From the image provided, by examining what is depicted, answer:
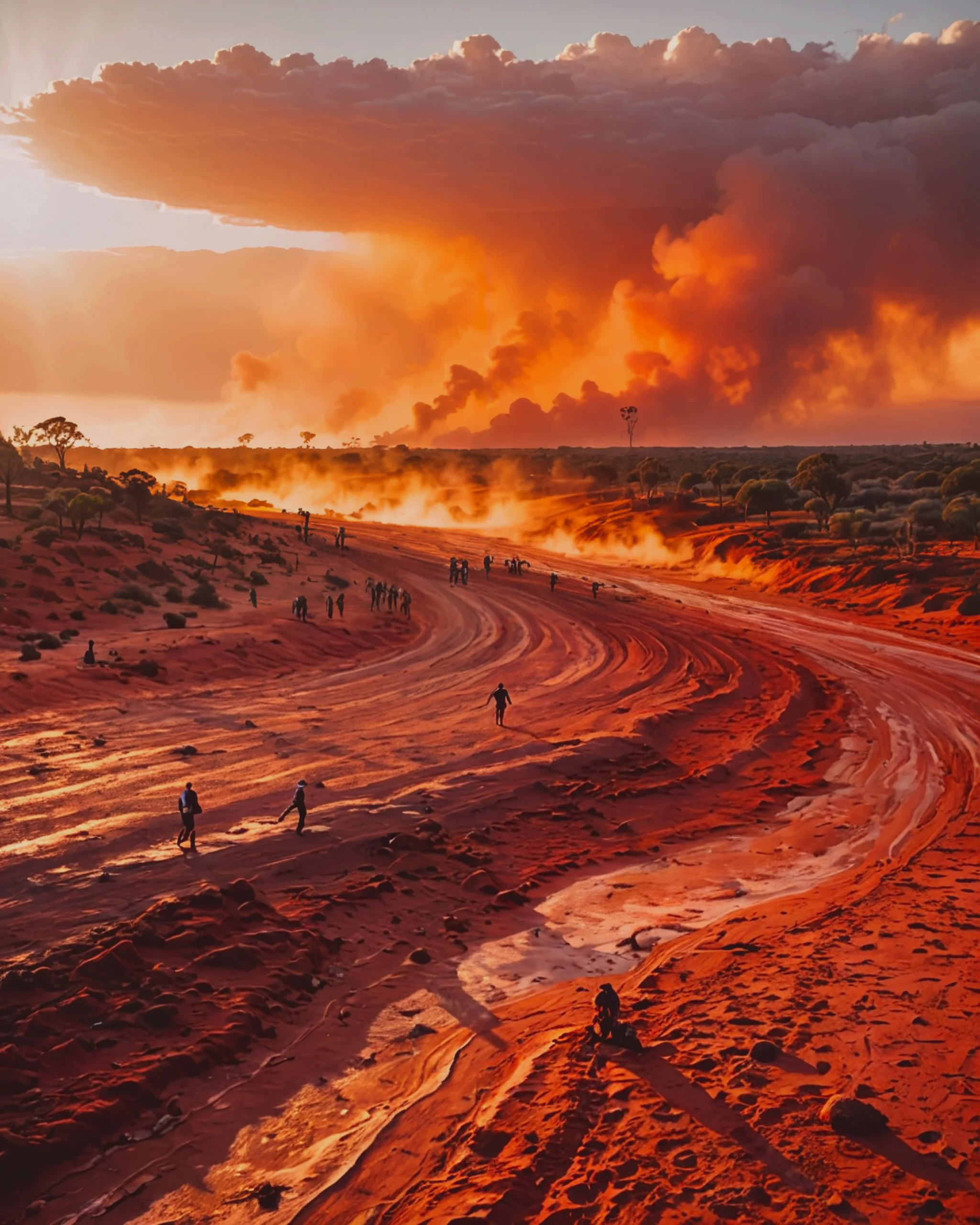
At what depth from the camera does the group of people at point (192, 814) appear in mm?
19844

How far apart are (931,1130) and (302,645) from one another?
3787 centimetres

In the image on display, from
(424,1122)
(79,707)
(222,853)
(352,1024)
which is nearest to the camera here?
(424,1122)

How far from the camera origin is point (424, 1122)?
39.2 feet

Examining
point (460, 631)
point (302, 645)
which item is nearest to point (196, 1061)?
point (302, 645)

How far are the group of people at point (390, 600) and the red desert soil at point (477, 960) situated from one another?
20.9 m

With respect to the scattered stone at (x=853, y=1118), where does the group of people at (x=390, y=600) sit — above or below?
above

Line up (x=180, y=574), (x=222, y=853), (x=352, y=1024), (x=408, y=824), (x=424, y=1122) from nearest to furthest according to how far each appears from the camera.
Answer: (x=424, y=1122), (x=352, y=1024), (x=222, y=853), (x=408, y=824), (x=180, y=574)

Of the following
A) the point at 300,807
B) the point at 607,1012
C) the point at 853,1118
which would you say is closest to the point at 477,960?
the point at 607,1012

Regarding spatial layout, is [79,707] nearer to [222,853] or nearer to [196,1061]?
[222,853]

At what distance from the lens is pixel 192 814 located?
65.8 ft

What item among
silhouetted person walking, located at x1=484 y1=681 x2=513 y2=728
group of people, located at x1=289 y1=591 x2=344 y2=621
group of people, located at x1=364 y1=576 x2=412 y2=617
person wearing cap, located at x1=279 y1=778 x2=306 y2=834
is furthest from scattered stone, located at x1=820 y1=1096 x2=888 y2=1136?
group of people, located at x1=364 y1=576 x2=412 y2=617

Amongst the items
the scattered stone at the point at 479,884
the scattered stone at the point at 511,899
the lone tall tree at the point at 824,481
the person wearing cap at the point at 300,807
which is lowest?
the scattered stone at the point at 511,899

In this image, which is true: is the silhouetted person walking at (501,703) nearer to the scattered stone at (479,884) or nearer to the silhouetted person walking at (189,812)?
the scattered stone at (479,884)

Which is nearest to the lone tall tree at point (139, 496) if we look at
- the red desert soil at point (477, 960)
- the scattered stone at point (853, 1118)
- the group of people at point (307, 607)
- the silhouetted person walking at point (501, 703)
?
the group of people at point (307, 607)
